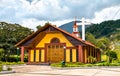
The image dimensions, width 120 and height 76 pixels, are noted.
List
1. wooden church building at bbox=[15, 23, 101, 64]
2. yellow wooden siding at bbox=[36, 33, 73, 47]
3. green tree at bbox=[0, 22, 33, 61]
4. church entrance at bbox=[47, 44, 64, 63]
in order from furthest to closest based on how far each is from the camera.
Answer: green tree at bbox=[0, 22, 33, 61] → church entrance at bbox=[47, 44, 64, 63] → yellow wooden siding at bbox=[36, 33, 73, 47] → wooden church building at bbox=[15, 23, 101, 64]

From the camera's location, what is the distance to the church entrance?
33513 millimetres

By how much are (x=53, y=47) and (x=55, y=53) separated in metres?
0.79

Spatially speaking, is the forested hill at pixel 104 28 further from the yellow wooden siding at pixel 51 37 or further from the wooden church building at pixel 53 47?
the yellow wooden siding at pixel 51 37

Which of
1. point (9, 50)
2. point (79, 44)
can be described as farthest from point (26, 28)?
point (79, 44)

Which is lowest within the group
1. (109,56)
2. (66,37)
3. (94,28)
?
(109,56)

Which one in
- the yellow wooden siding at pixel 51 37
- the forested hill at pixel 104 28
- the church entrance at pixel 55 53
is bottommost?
the church entrance at pixel 55 53

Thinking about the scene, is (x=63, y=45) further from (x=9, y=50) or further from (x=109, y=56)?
(x=9, y=50)

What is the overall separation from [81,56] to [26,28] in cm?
2353

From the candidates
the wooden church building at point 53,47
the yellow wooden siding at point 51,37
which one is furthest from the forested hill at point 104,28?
the yellow wooden siding at point 51,37

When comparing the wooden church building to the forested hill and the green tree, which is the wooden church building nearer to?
the green tree

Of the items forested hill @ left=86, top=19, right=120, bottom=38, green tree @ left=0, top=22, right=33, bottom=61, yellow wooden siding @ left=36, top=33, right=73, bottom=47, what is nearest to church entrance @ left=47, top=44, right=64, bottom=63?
yellow wooden siding @ left=36, top=33, right=73, bottom=47

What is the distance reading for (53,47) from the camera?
33875 mm

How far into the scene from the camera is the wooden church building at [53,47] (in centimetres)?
3231

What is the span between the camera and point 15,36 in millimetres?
49875
